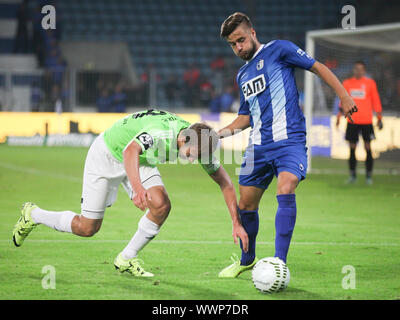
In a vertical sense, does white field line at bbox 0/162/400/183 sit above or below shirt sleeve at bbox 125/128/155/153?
below

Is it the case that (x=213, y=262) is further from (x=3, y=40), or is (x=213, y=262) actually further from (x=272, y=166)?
(x=3, y=40)

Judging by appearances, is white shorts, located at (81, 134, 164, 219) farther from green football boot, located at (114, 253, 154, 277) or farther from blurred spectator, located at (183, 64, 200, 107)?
blurred spectator, located at (183, 64, 200, 107)

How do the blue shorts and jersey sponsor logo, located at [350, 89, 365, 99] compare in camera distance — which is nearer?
the blue shorts

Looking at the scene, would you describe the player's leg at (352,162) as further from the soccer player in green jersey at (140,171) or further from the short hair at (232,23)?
the short hair at (232,23)

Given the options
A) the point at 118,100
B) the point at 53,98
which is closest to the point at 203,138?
the point at 118,100

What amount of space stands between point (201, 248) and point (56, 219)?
165cm

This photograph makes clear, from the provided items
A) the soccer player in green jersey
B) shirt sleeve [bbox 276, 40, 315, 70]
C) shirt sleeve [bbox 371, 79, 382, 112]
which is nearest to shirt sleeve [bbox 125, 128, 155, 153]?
the soccer player in green jersey

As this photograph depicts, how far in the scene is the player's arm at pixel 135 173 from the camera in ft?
18.0

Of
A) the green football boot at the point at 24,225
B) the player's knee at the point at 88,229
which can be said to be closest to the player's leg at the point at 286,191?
the player's knee at the point at 88,229

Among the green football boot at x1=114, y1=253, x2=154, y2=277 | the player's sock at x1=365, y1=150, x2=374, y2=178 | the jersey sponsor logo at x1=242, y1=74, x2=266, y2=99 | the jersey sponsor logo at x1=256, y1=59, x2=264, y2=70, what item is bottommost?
the player's sock at x1=365, y1=150, x2=374, y2=178

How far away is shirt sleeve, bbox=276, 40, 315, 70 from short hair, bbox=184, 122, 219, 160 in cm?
108

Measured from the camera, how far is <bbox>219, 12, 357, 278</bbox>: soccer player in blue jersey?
6.11 m

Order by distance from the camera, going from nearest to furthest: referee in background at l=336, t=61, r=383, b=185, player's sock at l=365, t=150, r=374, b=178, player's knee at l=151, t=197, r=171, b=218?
player's knee at l=151, t=197, r=171, b=218 → referee in background at l=336, t=61, r=383, b=185 → player's sock at l=365, t=150, r=374, b=178
